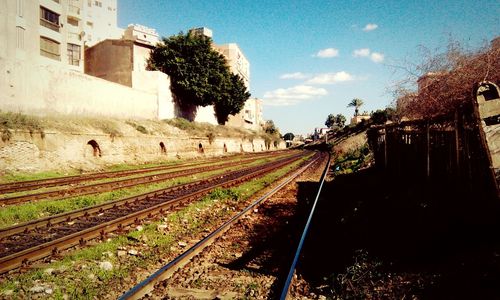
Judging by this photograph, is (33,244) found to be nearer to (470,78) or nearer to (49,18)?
(470,78)

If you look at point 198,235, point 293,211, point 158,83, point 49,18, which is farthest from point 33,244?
point 49,18

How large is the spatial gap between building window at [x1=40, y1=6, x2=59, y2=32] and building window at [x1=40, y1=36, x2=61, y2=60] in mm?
1754

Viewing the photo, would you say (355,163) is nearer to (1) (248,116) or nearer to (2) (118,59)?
(2) (118,59)

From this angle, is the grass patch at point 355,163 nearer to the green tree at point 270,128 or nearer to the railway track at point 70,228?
the railway track at point 70,228

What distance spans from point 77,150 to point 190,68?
2251cm

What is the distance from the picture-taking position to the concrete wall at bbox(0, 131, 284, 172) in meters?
16.1

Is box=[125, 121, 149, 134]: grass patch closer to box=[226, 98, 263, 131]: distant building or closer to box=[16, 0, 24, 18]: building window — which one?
box=[16, 0, 24, 18]: building window

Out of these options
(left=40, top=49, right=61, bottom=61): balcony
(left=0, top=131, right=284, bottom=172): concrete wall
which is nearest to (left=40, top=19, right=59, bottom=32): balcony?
(left=40, top=49, right=61, bottom=61): balcony

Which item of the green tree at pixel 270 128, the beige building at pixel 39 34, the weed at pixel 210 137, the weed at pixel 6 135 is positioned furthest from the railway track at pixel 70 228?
the green tree at pixel 270 128

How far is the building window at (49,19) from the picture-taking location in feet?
102

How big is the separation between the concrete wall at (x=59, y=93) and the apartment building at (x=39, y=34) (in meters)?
1.00

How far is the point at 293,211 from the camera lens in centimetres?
936

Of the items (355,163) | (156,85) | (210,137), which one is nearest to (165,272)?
(355,163)

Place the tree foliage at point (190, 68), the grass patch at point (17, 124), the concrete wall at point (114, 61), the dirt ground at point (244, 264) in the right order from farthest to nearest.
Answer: the tree foliage at point (190, 68) < the concrete wall at point (114, 61) < the grass patch at point (17, 124) < the dirt ground at point (244, 264)
